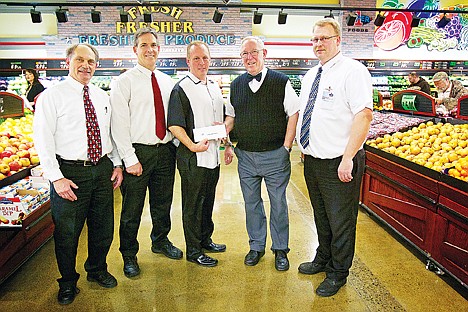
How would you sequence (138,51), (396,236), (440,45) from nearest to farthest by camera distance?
(138,51)
(396,236)
(440,45)

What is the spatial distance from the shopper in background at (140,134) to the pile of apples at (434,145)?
238cm

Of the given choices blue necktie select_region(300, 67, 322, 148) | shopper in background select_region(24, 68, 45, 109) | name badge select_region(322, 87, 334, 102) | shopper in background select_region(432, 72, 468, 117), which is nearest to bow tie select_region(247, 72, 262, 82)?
blue necktie select_region(300, 67, 322, 148)

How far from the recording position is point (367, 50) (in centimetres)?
1163

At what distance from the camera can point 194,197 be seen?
10.6 ft

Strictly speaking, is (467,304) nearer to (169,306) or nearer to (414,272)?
(414,272)

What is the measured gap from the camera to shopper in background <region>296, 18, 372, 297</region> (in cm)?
261

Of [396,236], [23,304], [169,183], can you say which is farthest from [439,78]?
[23,304]

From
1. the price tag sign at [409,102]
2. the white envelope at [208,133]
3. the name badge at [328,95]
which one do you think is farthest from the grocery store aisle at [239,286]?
the price tag sign at [409,102]

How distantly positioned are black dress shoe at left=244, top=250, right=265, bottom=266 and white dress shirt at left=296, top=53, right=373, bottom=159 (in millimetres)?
1110

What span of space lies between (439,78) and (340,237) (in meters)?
5.10

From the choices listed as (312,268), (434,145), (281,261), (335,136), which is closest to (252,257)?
(281,261)

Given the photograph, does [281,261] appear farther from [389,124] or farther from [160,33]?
[160,33]

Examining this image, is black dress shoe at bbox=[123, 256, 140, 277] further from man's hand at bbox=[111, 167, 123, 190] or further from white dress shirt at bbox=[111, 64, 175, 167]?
white dress shirt at bbox=[111, 64, 175, 167]

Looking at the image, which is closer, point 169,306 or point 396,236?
point 169,306
